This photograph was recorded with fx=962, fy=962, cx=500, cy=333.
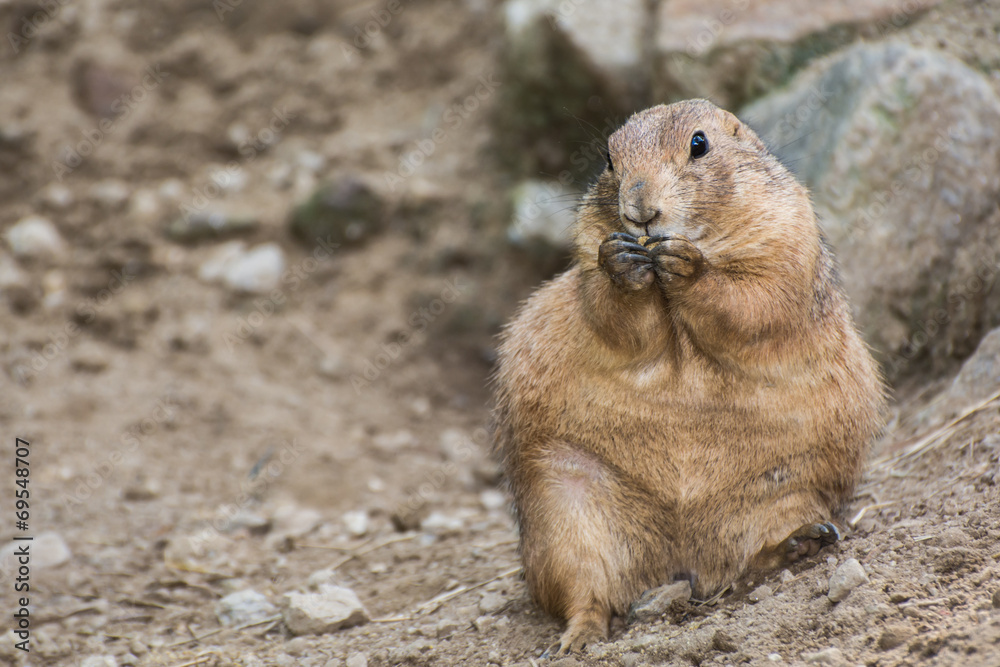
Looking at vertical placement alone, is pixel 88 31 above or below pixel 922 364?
above

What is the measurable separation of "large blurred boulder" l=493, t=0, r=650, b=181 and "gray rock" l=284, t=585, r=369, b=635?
12.7 feet

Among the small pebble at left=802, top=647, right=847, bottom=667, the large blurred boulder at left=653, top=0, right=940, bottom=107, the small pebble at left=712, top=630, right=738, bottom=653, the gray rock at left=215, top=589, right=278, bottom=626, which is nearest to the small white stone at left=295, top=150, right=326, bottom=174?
the large blurred boulder at left=653, top=0, right=940, bottom=107

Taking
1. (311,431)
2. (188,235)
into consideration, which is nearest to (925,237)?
(311,431)

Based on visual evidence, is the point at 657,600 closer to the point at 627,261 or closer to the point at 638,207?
the point at 627,261

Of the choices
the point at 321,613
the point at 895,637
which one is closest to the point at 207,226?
the point at 321,613

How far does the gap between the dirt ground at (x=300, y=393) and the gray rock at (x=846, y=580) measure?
4 centimetres

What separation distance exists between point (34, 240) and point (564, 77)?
14.3ft

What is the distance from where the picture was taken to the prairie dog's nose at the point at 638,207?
3.78 meters

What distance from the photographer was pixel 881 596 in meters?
3.40

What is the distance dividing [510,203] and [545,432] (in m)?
4.10

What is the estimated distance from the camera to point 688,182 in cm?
395

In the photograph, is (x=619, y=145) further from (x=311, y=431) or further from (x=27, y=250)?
(x=27, y=250)

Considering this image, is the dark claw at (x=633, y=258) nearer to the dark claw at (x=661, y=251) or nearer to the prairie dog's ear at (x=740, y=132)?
the dark claw at (x=661, y=251)

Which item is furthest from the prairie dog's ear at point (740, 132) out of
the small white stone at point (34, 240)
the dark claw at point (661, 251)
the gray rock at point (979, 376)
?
the small white stone at point (34, 240)
